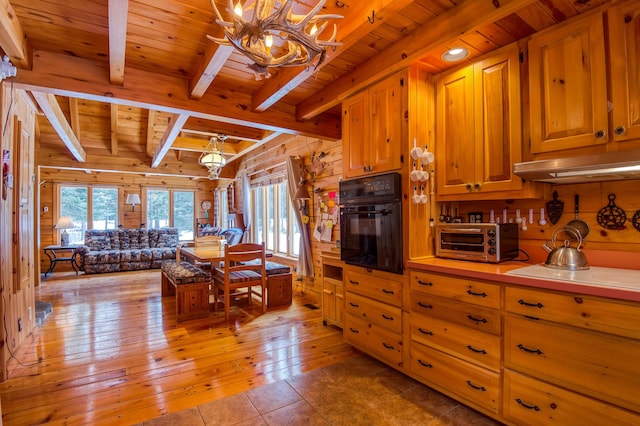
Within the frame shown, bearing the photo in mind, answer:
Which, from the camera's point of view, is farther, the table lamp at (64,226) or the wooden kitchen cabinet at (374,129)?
the table lamp at (64,226)

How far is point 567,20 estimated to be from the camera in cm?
180

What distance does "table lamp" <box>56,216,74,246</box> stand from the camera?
23.4 ft

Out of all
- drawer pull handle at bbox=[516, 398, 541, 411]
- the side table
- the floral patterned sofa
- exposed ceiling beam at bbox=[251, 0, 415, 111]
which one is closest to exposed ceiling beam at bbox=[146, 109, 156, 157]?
the floral patterned sofa

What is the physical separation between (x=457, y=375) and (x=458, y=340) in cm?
22

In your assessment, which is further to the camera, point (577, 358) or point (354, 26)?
point (354, 26)

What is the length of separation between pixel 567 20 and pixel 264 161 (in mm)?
5154

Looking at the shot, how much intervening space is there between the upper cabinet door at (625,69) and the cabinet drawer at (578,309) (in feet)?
2.86

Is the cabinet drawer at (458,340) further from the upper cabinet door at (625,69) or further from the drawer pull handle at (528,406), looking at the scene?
the upper cabinet door at (625,69)

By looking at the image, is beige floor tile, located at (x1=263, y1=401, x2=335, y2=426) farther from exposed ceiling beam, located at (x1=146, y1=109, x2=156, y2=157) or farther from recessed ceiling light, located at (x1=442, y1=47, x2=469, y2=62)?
exposed ceiling beam, located at (x1=146, y1=109, x2=156, y2=157)

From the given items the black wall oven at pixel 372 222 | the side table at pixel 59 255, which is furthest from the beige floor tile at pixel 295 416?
the side table at pixel 59 255

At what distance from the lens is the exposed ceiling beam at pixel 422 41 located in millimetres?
1685

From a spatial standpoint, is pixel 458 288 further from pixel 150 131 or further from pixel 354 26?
pixel 150 131

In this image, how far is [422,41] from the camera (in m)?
2.05

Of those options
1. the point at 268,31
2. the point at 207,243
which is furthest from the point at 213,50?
the point at 207,243
